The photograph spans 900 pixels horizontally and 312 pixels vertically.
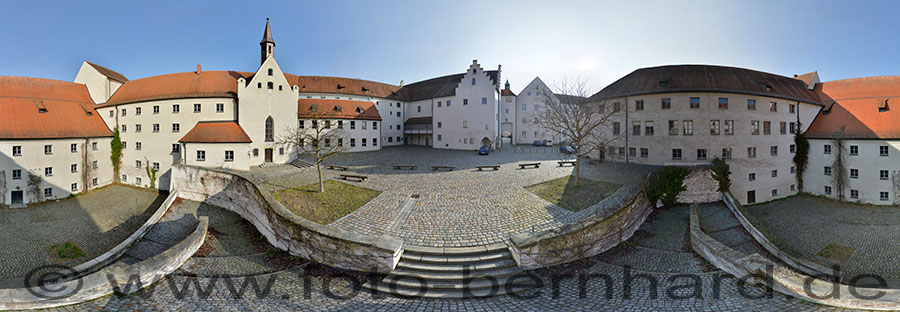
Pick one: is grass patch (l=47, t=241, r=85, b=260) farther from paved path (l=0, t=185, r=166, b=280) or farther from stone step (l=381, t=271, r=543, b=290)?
stone step (l=381, t=271, r=543, b=290)

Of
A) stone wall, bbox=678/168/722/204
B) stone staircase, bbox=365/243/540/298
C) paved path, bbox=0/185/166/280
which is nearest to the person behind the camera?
stone staircase, bbox=365/243/540/298

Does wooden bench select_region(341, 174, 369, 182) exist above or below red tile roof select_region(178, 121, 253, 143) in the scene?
below

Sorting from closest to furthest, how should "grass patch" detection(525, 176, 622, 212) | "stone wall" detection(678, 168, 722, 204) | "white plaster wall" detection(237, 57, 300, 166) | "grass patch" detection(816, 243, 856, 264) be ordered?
"grass patch" detection(525, 176, 622, 212) < "grass patch" detection(816, 243, 856, 264) < "stone wall" detection(678, 168, 722, 204) < "white plaster wall" detection(237, 57, 300, 166)

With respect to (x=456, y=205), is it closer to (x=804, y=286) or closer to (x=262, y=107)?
(x=804, y=286)

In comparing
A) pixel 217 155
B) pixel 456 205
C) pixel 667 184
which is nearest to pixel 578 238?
pixel 456 205

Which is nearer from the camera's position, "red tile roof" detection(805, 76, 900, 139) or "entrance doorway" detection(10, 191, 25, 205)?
"entrance doorway" detection(10, 191, 25, 205)

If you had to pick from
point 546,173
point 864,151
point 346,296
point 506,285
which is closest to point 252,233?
point 346,296

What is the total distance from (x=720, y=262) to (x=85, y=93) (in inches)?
2134

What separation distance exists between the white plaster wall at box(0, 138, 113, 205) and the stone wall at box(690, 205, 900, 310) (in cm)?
→ 4453

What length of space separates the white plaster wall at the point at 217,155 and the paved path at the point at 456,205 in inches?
189

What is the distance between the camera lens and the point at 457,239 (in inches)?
445

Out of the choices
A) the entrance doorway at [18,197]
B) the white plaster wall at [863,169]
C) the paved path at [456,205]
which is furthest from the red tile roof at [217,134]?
the white plaster wall at [863,169]

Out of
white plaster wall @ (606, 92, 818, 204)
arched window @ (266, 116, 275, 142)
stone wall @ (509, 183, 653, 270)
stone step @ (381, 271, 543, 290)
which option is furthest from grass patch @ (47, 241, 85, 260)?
white plaster wall @ (606, 92, 818, 204)

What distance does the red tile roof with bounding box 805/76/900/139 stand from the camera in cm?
2778
